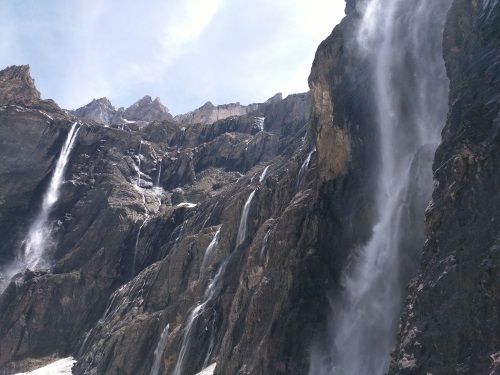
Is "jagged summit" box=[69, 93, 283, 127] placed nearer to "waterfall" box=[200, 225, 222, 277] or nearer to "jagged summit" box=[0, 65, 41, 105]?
"jagged summit" box=[0, 65, 41, 105]

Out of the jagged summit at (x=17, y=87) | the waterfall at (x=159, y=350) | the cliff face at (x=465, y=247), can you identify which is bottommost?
the waterfall at (x=159, y=350)

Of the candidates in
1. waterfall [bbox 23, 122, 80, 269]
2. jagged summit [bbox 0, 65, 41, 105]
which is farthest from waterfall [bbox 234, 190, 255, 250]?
jagged summit [bbox 0, 65, 41, 105]

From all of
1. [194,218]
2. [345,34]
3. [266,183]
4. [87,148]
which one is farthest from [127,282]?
[345,34]

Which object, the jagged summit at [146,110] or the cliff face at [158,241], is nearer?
the cliff face at [158,241]

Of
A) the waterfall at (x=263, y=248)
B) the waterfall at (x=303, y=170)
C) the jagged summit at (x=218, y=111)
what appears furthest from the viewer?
the jagged summit at (x=218, y=111)

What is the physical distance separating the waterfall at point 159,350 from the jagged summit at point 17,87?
6490 cm

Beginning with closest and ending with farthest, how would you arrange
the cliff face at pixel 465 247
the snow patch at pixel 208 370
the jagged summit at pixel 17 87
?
the cliff face at pixel 465 247, the snow patch at pixel 208 370, the jagged summit at pixel 17 87

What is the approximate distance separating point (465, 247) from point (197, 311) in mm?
26445

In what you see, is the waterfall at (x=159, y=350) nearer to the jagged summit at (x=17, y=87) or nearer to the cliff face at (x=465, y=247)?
the cliff face at (x=465, y=247)

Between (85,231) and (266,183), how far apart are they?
36.9 metres

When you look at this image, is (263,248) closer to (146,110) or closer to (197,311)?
(197,311)

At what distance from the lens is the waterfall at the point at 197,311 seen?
118ft

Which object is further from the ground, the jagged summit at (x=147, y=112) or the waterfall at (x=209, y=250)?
the jagged summit at (x=147, y=112)

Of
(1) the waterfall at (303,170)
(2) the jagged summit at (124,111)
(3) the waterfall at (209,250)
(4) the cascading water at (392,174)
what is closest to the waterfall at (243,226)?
(3) the waterfall at (209,250)
